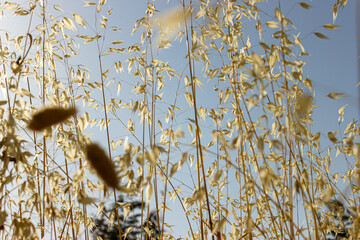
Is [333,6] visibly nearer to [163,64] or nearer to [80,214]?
[163,64]

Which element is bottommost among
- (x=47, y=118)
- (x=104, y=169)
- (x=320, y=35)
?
(x=104, y=169)

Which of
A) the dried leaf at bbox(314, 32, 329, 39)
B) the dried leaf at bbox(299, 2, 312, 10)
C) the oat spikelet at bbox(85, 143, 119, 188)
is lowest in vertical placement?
the oat spikelet at bbox(85, 143, 119, 188)

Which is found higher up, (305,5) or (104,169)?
(305,5)

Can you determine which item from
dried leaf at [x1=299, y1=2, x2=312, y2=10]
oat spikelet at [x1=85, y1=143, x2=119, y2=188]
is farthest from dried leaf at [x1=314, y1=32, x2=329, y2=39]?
oat spikelet at [x1=85, y1=143, x2=119, y2=188]

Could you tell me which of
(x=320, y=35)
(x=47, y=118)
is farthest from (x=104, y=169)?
(x=320, y=35)

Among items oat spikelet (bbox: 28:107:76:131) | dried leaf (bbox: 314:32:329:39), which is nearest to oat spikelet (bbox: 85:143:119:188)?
oat spikelet (bbox: 28:107:76:131)

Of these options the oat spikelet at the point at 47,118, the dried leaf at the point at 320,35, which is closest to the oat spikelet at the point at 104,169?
the oat spikelet at the point at 47,118

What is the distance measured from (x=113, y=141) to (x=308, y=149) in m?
0.92

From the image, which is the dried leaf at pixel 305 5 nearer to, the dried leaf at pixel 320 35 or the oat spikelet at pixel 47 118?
the dried leaf at pixel 320 35

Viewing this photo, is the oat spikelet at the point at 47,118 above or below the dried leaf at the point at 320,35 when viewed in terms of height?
below

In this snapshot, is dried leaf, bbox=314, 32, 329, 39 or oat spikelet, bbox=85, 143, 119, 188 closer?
oat spikelet, bbox=85, 143, 119, 188

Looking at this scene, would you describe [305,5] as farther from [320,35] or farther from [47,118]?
[47,118]

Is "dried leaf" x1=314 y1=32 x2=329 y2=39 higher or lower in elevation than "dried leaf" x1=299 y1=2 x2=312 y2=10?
lower

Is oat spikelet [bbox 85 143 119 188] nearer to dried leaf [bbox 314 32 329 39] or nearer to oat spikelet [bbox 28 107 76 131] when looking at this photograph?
oat spikelet [bbox 28 107 76 131]
